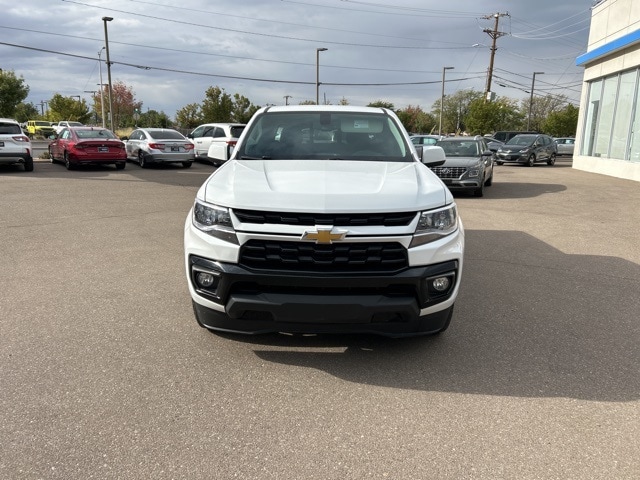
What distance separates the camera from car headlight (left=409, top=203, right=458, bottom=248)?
11.0 feet

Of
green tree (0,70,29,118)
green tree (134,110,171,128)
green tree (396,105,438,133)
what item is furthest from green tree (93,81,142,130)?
green tree (396,105,438,133)

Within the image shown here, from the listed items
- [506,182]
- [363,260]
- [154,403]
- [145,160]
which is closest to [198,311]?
[154,403]

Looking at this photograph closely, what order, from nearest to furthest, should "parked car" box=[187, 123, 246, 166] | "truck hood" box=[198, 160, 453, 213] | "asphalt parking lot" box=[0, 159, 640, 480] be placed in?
1. "asphalt parking lot" box=[0, 159, 640, 480]
2. "truck hood" box=[198, 160, 453, 213]
3. "parked car" box=[187, 123, 246, 166]

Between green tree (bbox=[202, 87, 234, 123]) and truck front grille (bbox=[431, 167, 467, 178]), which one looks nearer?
truck front grille (bbox=[431, 167, 467, 178])

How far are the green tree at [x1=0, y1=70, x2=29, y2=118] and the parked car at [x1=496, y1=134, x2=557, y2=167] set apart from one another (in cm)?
4216

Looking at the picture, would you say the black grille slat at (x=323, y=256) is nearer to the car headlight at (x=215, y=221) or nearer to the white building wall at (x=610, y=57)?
the car headlight at (x=215, y=221)

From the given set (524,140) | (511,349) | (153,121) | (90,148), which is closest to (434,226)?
(511,349)

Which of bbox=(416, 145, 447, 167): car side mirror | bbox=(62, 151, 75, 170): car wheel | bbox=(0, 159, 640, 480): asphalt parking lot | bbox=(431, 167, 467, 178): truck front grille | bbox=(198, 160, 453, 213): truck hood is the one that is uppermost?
bbox=(416, 145, 447, 167): car side mirror

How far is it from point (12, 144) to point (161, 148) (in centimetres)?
498

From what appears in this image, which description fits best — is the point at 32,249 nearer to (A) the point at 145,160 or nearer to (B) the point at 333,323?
(B) the point at 333,323

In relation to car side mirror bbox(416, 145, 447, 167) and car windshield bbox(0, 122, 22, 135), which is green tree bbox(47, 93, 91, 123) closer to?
car windshield bbox(0, 122, 22, 135)

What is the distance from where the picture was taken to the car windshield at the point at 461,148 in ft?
45.8

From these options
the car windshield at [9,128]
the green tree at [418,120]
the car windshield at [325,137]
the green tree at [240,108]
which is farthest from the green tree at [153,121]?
the car windshield at [325,137]

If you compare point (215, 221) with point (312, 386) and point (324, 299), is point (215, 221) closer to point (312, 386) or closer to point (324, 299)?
point (324, 299)
